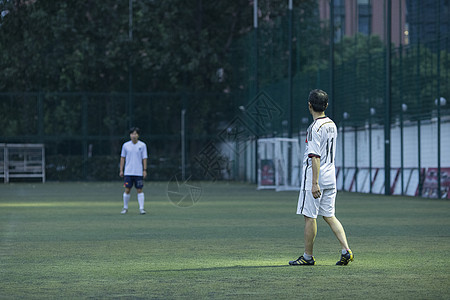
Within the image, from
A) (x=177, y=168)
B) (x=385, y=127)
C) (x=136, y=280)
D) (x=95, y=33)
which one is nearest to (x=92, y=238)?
(x=136, y=280)

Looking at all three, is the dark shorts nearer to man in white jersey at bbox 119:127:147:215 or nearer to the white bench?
man in white jersey at bbox 119:127:147:215

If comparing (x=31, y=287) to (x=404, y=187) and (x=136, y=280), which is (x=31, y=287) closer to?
(x=136, y=280)

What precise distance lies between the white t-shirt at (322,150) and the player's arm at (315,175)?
0.19ft

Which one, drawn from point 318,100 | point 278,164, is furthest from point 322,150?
point 278,164

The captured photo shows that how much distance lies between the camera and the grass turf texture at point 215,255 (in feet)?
31.6

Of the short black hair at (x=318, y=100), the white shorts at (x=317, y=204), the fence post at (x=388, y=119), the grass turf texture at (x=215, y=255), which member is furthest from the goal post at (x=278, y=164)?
the short black hair at (x=318, y=100)

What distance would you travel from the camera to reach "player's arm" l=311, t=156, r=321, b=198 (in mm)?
11125

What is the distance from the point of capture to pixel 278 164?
39.1 metres

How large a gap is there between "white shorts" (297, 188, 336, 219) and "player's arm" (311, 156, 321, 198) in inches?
8.4

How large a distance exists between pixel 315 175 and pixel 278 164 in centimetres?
2795

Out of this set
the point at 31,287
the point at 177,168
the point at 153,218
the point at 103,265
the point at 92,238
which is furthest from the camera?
the point at 177,168

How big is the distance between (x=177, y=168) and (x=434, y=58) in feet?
91.3

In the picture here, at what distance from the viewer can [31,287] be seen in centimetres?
988

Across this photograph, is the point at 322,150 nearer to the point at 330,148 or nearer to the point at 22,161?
the point at 330,148
